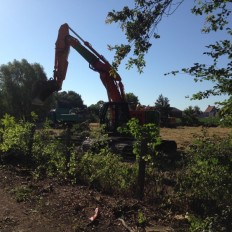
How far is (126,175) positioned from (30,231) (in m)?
2.48

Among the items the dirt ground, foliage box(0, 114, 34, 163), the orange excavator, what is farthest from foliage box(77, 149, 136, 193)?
the orange excavator

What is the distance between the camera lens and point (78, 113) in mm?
47219

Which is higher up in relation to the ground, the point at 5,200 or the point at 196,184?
the point at 196,184

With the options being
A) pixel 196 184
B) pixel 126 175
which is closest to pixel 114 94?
pixel 126 175

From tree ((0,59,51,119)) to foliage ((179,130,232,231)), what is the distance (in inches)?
2151

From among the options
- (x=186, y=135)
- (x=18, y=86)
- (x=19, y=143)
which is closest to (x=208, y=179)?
(x=19, y=143)

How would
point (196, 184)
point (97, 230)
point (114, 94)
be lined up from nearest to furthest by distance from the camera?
point (97, 230) < point (196, 184) < point (114, 94)

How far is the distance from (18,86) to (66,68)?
142ft

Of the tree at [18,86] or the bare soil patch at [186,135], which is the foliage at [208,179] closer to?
the bare soil patch at [186,135]

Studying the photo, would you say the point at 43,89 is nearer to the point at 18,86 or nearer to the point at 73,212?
Answer: the point at 73,212

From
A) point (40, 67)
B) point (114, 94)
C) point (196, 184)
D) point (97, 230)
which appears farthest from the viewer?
point (40, 67)

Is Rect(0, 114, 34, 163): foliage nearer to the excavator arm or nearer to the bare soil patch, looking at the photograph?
the bare soil patch

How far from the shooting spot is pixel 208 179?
665 centimetres

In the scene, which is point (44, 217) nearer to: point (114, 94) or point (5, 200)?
point (5, 200)
